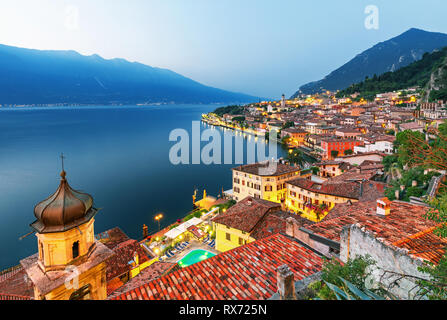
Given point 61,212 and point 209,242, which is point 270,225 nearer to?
point 209,242

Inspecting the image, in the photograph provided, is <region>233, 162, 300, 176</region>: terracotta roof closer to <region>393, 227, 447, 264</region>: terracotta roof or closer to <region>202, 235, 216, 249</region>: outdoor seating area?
<region>202, 235, 216, 249</region>: outdoor seating area

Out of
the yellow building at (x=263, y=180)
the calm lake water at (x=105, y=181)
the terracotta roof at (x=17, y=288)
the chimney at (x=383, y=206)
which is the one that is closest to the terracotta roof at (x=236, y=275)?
the chimney at (x=383, y=206)

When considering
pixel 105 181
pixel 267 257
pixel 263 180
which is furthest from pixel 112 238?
pixel 105 181

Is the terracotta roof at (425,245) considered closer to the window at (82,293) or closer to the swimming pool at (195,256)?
the window at (82,293)
